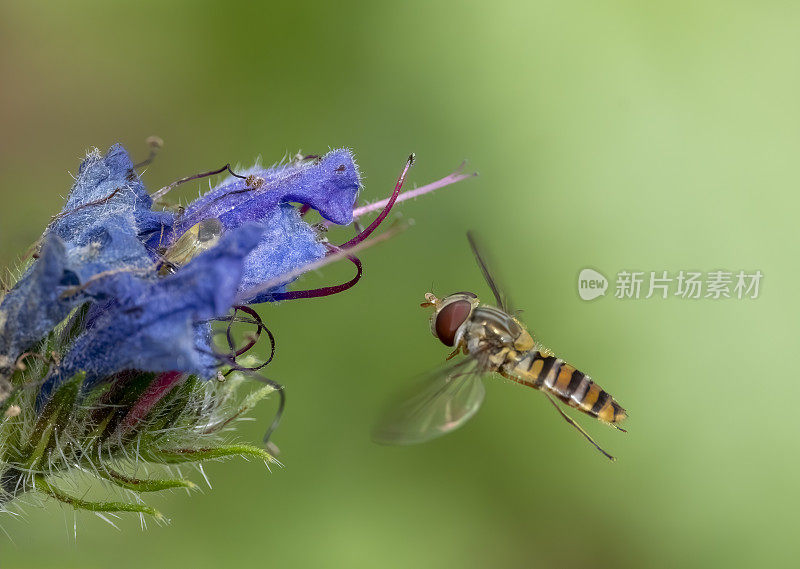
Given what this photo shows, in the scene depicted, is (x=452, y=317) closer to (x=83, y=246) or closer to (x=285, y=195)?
(x=285, y=195)

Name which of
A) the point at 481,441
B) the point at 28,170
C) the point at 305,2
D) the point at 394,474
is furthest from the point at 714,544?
the point at 28,170

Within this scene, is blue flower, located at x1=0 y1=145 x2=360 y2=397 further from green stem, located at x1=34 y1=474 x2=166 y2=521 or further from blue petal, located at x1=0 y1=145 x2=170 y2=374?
green stem, located at x1=34 y1=474 x2=166 y2=521

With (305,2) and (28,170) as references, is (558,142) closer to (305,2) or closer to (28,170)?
(305,2)

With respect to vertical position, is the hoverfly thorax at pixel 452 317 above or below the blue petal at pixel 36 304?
above

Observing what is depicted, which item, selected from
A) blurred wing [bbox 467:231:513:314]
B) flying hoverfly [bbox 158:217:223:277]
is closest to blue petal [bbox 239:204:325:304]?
flying hoverfly [bbox 158:217:223:277]

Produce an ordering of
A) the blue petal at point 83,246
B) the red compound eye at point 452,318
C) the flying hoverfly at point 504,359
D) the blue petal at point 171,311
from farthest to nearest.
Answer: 1. the red compound eye at point 452,318
2. the flying hoverfly at point 504,359
3. the blue petal at point 83,246
4. the blue petal at point 171,311

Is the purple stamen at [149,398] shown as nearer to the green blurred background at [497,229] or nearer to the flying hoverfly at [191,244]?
the flying hoverfly at [191,244]

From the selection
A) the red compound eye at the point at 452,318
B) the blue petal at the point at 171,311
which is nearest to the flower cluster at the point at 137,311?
the blue petal at the point at 171,311
